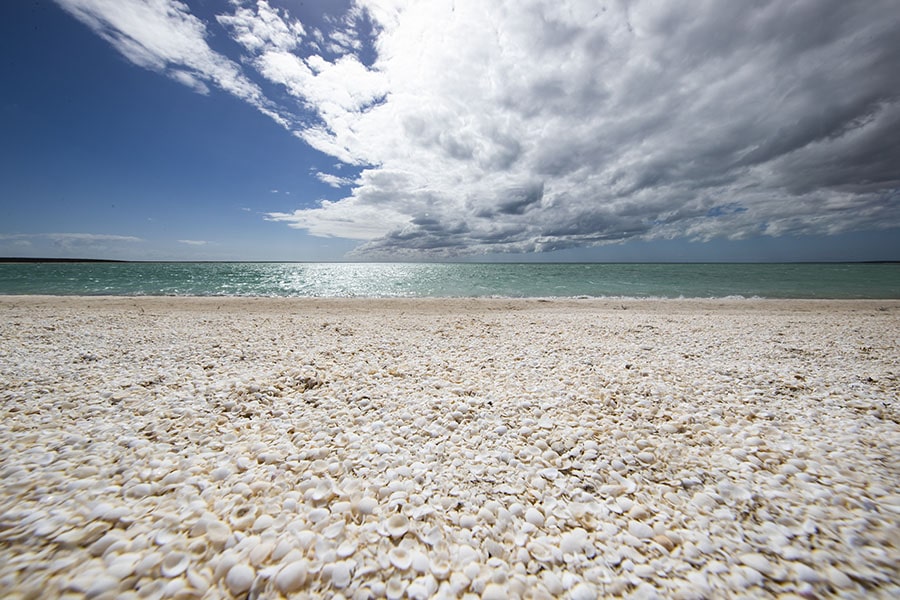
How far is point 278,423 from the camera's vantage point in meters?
3.99

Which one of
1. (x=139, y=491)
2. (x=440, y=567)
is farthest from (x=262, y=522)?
(x=440, y=567)

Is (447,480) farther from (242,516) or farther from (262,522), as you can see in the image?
(242,516)

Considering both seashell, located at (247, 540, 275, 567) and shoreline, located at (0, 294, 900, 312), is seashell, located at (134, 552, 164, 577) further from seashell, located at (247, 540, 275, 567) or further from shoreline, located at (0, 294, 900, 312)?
shoreline, located at (0, 294, 900, 312)

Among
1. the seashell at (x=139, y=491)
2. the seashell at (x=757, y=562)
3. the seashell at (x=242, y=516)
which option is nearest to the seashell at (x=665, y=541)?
the seashell at (x=757, y=562)

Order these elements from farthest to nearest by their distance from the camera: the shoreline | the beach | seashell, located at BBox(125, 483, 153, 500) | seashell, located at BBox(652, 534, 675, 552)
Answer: the shoreline → seashell, located at BBox(125, 483, 153, 500) → seashell, located at BBox(652, 534, 675, 552) → the beach

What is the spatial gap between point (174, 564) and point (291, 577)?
827mm

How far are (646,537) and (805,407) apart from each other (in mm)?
4060

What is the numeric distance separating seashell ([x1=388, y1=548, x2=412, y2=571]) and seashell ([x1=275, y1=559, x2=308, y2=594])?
562mm

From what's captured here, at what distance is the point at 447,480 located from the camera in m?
3.01

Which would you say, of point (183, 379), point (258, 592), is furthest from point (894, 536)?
point (183, 379)

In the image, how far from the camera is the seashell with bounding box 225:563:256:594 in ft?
6.51

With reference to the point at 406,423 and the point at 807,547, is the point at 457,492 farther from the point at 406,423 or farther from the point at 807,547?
the point at 807,547

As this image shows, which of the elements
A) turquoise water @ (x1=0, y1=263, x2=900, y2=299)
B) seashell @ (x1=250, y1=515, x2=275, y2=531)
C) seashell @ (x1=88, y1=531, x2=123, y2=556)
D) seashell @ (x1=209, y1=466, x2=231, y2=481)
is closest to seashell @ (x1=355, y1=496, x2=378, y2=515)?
seashell @ (x1=250, y1=515, x2=275, y2=531)

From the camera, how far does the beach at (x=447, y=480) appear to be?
209cm
